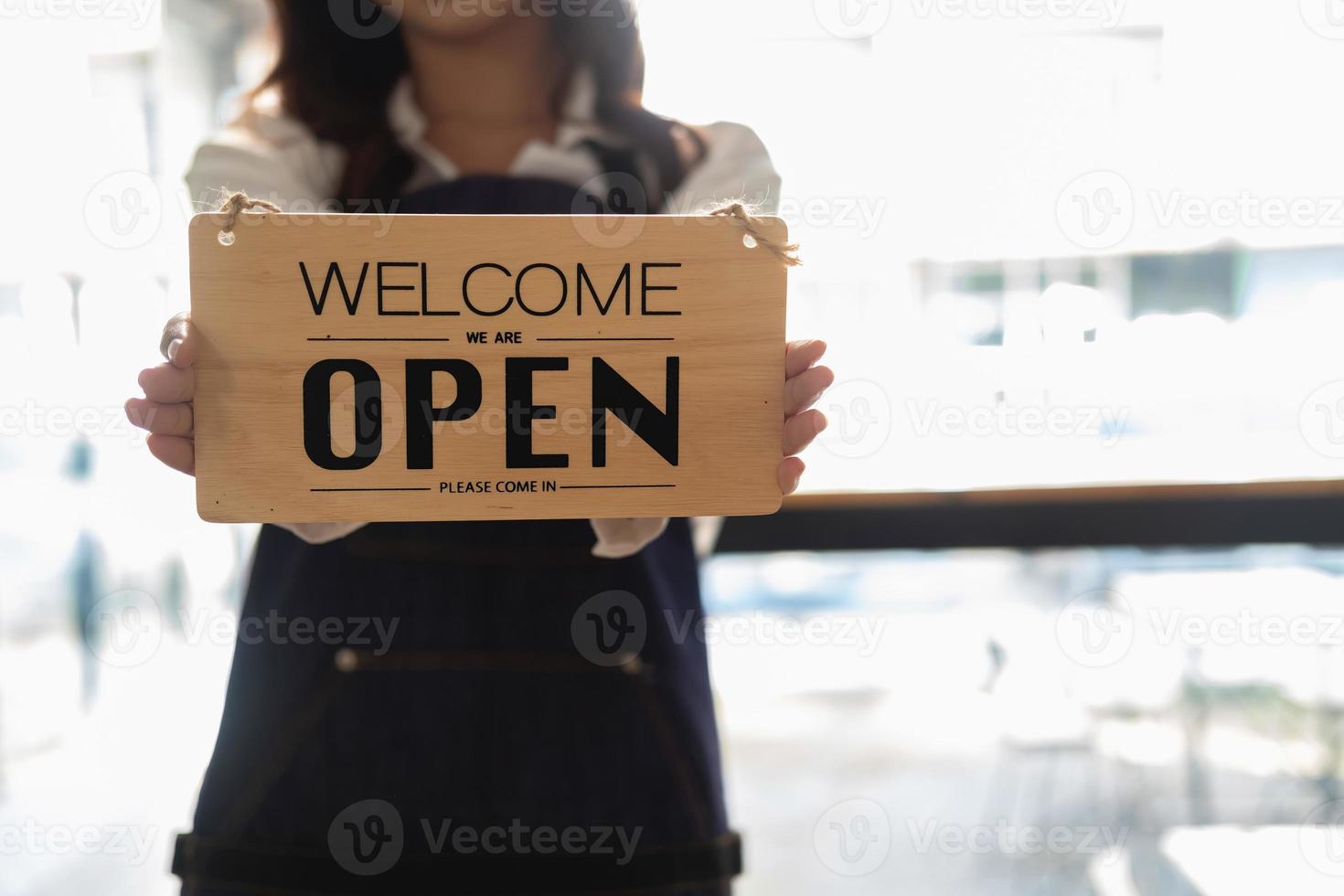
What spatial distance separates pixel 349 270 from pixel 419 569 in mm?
359

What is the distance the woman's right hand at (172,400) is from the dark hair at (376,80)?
13.0 inches

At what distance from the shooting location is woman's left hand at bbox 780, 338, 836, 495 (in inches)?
28.8

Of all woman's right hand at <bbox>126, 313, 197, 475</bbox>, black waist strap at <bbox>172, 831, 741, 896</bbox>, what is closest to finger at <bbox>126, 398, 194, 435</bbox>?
woman's right hand at <bbox>126, 313, 197, 475</bbox>

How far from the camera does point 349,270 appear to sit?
0.70m

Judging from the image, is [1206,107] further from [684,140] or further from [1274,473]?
[684,140]

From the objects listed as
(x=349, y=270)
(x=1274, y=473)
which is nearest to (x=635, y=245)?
(x=349, y=270)

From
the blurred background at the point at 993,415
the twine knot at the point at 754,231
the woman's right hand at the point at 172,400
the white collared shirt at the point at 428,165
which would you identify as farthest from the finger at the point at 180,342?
the blurred background at the point at 993,415

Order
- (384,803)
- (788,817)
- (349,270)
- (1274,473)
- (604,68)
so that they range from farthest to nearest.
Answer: (788,817) < (1274,473) < (604,68) < (384,803) < (349,270)

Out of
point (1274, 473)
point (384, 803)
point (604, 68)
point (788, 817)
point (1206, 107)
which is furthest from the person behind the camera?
point (788, 817)

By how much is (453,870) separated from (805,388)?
2.15ft

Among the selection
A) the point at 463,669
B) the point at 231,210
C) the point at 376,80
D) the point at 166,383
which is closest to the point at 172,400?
the point at 166,383

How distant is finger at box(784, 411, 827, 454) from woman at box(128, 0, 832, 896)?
0.66ft

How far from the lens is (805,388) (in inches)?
28.7

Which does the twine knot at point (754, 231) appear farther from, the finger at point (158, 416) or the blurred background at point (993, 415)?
the blurred background at point (993, 415)
